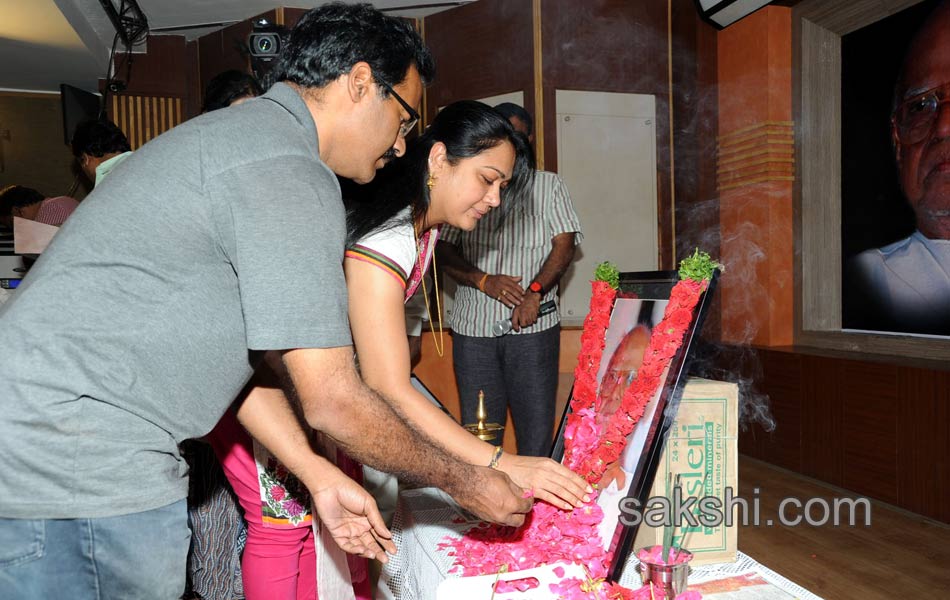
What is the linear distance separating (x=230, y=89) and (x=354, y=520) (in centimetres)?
158

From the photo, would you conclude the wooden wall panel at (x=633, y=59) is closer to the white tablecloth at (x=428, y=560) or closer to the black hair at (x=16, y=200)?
the white tablecloth at (x=428, y=560)

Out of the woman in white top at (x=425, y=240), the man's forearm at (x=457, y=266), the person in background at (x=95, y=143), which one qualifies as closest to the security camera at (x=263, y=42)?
the person in background at (x=95, y=143)

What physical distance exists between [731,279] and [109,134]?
4.01 meters

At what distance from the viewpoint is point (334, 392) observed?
0.98 metres

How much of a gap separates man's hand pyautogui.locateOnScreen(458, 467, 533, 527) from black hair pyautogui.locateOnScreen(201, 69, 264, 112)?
1.59 m

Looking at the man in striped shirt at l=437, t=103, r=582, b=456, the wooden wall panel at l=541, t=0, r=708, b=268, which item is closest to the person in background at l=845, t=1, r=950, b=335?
the wooden wall panel at l=541, t=0, r=708, b=268

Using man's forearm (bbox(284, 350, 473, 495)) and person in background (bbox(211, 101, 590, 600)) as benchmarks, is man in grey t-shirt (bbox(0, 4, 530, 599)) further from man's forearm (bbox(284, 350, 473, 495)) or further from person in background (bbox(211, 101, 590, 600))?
person in background (bbox(211, 101, 590, 600))

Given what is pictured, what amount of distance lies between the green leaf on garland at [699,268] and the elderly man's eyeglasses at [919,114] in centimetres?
303

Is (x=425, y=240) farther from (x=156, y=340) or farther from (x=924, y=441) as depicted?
(x=924, y=441)

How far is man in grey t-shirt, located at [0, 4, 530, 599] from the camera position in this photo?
884 mm

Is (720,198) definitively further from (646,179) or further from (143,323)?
(143,323)

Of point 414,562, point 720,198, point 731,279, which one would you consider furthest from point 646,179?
point 414,562

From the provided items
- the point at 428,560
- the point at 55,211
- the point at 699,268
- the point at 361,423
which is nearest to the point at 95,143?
the point at 55,211

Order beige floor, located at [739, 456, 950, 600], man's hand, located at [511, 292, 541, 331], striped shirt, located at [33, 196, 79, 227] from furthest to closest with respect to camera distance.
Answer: striped shirt, located at [33, 196, 79, 227]
man's hand, located at [511, 292, 541, 331]
beige floor, located at [739, 456, 950, 600]
